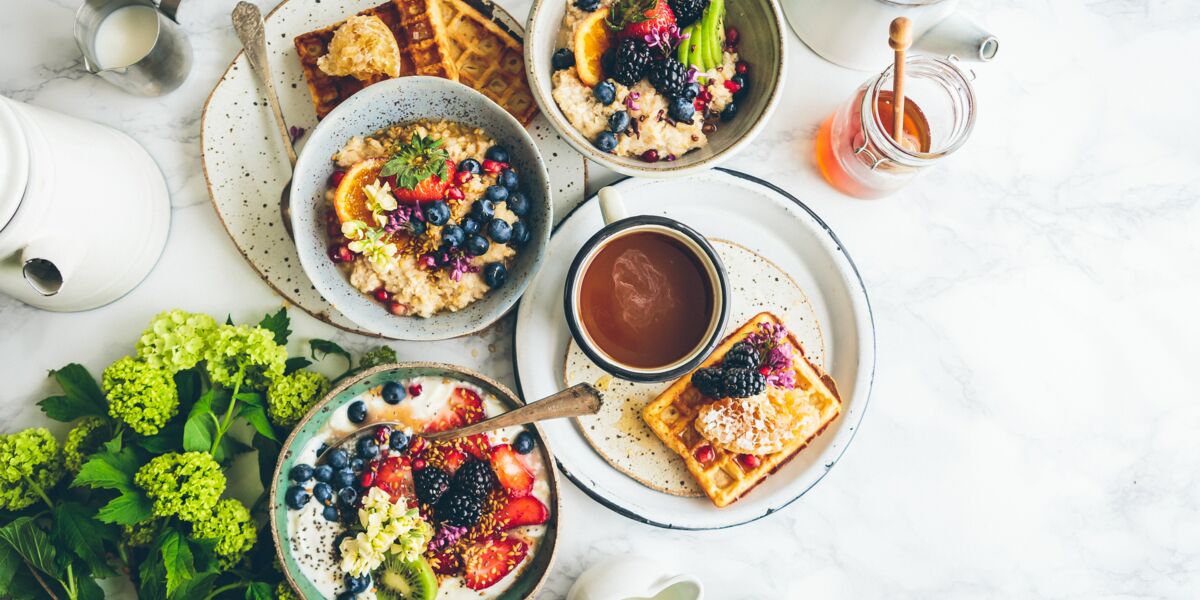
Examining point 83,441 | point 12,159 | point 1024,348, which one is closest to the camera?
point 12,159

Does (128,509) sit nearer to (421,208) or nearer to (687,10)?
(421,208)

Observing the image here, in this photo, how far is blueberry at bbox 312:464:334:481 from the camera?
189 cm

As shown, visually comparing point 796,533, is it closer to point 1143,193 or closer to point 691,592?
point 691,592

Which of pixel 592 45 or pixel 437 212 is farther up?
pixel 592 45

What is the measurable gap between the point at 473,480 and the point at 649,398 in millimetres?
516

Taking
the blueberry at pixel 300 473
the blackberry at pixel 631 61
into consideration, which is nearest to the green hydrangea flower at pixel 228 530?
the blueberry at pixel 300 473

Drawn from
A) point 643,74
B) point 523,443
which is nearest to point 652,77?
point 643,74

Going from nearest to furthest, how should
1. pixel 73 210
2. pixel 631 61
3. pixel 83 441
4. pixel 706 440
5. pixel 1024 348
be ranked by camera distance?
pixel 73 210
pixel 631 61
pixel 83 441
pixel 706 440
pixel 1024 348

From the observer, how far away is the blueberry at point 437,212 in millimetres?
1807

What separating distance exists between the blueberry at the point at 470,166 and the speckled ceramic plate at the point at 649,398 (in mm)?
508

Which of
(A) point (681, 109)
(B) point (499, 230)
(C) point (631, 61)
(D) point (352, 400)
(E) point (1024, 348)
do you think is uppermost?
(C) point (631, 61)

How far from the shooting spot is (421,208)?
1839mm

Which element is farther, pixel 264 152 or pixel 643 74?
pixel 264 152

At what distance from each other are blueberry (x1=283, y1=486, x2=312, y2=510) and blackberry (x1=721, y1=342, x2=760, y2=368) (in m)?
1.08
